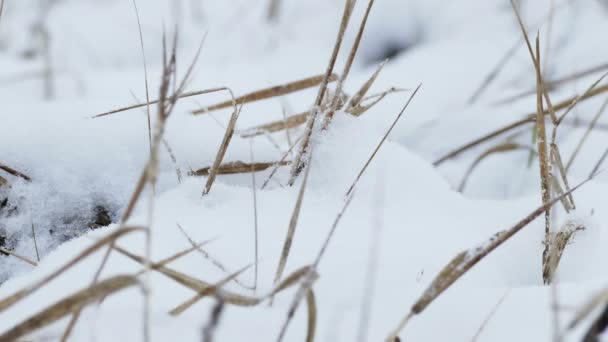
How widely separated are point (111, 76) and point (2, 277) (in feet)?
3.49

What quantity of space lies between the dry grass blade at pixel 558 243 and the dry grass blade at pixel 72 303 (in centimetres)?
37

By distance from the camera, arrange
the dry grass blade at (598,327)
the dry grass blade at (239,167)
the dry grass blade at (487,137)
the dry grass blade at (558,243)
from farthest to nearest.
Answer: the dry grass blade at (487,137) < the dry grass blade at (239,167) < the dry grass blade at (558,243) < the dry grass blade at (598,327)

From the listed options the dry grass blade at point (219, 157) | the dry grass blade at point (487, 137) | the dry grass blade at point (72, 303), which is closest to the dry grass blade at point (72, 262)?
the dry grass blade at point (72, 303)

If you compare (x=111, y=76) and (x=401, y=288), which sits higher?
(x=111, y=76)

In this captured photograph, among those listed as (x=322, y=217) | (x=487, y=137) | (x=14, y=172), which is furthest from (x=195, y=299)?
(x=487, y=137)

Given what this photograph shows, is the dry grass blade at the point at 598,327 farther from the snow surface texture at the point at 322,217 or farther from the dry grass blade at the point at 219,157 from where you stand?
the dry grass blade at the point at 219,157

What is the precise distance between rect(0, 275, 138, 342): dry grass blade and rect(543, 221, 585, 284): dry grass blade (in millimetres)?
365

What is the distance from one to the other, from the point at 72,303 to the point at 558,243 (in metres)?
0.42

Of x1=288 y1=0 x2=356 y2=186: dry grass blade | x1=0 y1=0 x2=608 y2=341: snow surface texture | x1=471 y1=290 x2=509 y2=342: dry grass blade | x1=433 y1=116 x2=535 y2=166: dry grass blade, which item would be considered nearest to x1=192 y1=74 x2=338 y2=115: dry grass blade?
x1=0 y1=0 x2=608 y2=341: snow surface texture

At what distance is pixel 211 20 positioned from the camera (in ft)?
6.85

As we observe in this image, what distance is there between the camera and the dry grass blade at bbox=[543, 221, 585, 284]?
0.57m

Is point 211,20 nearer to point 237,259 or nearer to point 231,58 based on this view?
point 231,58

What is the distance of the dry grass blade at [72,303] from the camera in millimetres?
413

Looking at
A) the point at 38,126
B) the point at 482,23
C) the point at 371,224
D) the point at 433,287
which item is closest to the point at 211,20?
the point at 482,23
